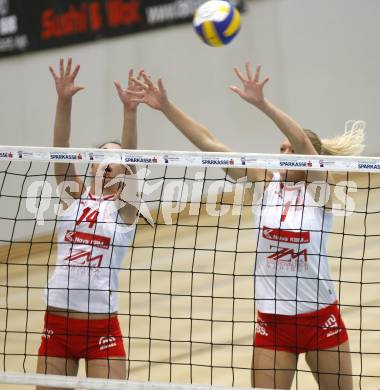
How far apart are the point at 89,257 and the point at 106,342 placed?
465 millimetres

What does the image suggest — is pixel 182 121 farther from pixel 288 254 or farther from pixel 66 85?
pixel 288 254

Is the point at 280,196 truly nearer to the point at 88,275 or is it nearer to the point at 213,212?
the point at 88,275

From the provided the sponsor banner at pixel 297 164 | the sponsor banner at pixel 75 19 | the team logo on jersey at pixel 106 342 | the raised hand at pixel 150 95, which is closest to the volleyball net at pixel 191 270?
the sponsor banner at pixel 297 164

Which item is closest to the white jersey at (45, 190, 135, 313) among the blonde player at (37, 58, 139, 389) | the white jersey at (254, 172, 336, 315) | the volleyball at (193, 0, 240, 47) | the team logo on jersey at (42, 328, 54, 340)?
the blonde player at (37, 58, 139, 389)

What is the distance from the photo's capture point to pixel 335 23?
12070 mm

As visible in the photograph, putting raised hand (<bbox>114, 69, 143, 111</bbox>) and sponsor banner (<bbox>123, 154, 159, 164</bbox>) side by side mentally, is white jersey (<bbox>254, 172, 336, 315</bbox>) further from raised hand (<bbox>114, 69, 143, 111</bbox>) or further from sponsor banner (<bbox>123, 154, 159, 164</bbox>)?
raised hand (<bbox>114, 69, 143, 111</bbox>)

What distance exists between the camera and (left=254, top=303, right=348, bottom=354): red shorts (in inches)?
200

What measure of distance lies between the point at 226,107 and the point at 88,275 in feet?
21.4

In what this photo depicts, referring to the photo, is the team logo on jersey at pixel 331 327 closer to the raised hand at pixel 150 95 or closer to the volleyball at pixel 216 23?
the raised hand at pixel 150 95

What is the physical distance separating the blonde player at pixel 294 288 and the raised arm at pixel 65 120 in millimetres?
1069

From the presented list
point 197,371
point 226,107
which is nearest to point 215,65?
point 226,107

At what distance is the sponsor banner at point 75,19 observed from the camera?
1056 cm

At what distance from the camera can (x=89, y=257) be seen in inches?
207

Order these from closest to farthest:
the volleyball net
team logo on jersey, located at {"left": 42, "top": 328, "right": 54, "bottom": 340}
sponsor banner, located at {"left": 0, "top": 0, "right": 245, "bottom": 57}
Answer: team logo on jersey, located at {"left": 42, "top": 328, "right": 54, "bottom": 340}
the volleyball net
sponsor banner, located at {"left": 0, "top": 0, "right": 245, "bottom": 57}
